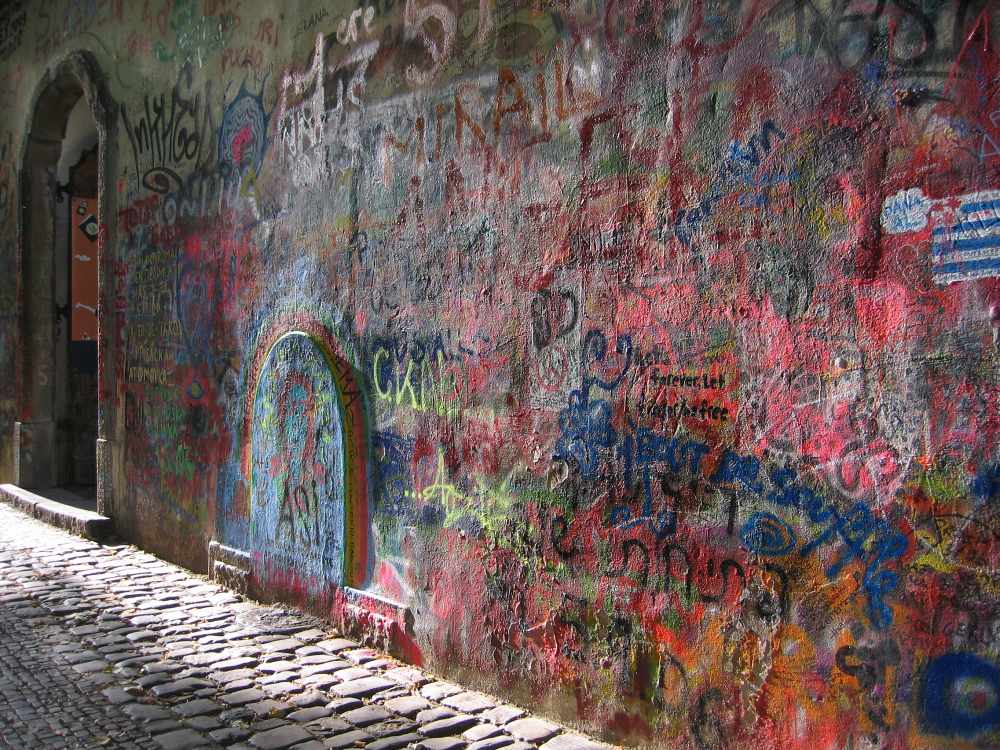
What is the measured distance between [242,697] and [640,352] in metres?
2.57

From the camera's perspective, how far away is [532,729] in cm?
390

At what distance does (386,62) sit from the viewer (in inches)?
199

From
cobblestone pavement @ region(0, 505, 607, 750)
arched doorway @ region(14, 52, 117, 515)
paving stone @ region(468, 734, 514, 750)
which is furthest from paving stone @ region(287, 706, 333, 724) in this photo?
arched doorway @ region(14, 52, 117, 515)

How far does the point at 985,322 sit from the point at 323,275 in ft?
12.8

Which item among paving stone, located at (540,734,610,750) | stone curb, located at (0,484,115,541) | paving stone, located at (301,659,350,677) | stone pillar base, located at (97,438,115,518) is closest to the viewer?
paving stone, located at (540,734,610,750)

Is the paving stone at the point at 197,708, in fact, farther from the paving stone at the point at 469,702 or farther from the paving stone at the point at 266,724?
the paving stone at the point at 469,702

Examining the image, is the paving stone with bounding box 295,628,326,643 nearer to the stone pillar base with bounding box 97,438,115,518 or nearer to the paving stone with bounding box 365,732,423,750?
the paving stone with bounding box 365,732,423,750

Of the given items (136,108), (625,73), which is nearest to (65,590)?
(136,108)

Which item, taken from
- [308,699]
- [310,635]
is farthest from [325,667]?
[310,635]

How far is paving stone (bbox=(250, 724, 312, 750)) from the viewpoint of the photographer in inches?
150

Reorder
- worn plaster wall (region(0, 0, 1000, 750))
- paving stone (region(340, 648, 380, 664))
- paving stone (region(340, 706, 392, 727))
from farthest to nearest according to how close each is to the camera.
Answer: paving stone (region(340, 648, 380, 664)) < paving stone (region(340, 706, 392, 727)) < worn plaster wall (region(0, 0, 1000, 750))

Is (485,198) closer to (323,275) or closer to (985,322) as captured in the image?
(323,275)

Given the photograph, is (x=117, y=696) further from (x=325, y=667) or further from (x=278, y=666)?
(x=325, y=667)

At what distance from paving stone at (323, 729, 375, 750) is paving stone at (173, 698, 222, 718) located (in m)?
0.69
